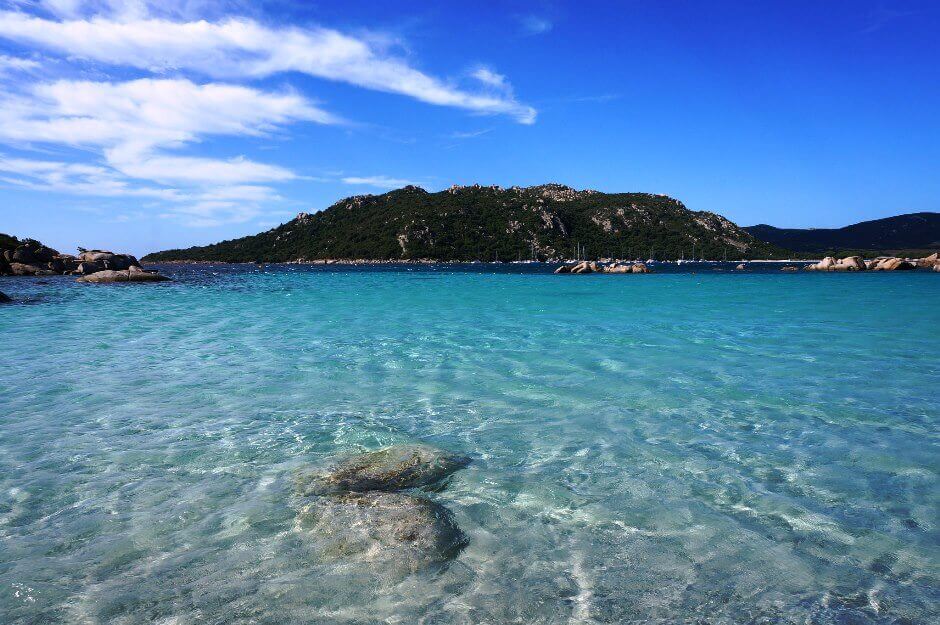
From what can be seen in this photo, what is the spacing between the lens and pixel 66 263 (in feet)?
227

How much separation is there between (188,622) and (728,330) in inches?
747

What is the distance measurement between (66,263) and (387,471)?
272ft

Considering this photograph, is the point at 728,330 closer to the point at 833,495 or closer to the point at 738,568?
the point at 833,495

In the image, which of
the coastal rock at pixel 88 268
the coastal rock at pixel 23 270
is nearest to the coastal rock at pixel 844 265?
the coastal rock at pixel 88 268

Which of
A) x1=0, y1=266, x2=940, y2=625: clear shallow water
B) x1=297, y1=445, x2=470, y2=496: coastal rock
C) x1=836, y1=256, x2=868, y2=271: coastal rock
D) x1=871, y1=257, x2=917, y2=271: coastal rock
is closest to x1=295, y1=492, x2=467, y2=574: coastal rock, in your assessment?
x1=0, y1=266, x2=940, y2=625: clear shallow water

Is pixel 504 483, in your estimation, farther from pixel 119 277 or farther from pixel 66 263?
pixel 66 263

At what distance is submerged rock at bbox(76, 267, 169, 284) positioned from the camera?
52.6 meters

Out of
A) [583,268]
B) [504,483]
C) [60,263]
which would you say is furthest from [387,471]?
[583,268]

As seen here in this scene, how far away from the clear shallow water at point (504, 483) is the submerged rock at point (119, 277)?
47.2 m

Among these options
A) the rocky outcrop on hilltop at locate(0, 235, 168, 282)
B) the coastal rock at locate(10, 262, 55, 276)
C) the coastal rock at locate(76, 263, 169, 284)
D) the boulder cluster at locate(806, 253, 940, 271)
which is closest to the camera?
the coastal rock at locate(76, 263, 169, 284)

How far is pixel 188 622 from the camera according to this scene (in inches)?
134

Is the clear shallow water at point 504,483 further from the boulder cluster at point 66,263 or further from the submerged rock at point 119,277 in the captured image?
the boulder cluster at point 66,263

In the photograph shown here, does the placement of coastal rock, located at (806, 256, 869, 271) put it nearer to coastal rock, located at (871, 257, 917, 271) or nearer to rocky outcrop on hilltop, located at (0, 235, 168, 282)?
coastal rock, located at (871, 257, 917, 271)

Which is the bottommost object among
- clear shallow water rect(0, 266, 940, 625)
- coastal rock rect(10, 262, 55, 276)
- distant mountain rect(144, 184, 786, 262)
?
clear shallow water rect(0, 266, 940, 625)
